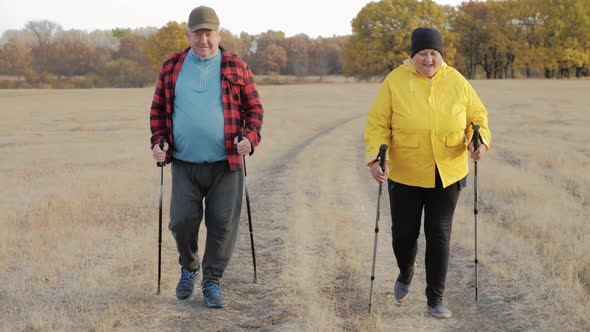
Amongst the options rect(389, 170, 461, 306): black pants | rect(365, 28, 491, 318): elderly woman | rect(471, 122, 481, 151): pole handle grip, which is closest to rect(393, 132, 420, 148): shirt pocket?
rect(365, 28, 491, 318): elderly woman

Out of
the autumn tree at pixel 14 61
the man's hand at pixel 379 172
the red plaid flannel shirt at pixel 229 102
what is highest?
the autumn tree at pixel 14 61

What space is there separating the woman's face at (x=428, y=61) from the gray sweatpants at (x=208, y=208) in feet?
5.44

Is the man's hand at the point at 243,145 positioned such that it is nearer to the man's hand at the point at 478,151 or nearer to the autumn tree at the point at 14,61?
the man's hand at the point at 478,151

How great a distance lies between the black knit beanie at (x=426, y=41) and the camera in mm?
Answer: 4348

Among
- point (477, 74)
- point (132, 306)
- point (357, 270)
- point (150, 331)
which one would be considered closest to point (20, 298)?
point (132, 306)

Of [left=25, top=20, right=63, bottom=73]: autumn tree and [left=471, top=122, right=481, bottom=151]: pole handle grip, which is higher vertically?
[left=25, top=20, right=63, bottom=73]: autumn tree

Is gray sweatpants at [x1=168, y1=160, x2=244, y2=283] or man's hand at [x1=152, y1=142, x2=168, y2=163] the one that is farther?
gray sweatpants at [x1=168, y1=160, x2=244, y2=283]

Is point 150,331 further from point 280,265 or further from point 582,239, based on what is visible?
point 582,239

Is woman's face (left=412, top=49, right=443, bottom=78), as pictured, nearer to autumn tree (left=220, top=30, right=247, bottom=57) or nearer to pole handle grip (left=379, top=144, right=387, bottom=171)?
pole handle grip (left=379, top=144, right=387, bottom=171)

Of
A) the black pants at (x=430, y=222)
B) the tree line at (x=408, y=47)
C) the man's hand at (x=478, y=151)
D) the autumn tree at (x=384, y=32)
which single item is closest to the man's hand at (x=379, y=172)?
the black pants at (x=430, y=222)

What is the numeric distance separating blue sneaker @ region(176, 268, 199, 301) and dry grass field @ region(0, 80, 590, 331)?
0.13 m

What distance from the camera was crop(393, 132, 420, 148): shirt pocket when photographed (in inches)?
174

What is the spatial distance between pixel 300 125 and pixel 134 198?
46.5 feet

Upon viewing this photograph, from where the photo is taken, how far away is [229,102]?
4.70m
